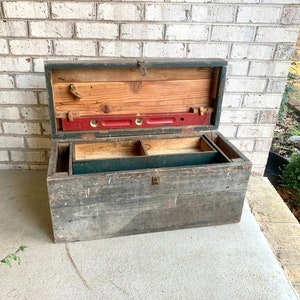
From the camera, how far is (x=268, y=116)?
6.97ft

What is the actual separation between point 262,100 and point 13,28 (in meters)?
1.60

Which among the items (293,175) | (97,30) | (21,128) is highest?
(97,30)

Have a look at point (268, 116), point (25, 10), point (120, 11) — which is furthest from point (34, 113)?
point (268, 116)

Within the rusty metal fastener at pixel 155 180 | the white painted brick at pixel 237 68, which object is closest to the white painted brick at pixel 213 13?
the white painted brick at pixel 237 68

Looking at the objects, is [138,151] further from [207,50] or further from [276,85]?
[276,85]

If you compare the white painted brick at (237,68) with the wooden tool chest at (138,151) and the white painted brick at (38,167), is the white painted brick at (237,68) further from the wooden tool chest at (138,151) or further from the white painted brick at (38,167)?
the white painted brick at (38,167)

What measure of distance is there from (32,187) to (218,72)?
4.26 feet

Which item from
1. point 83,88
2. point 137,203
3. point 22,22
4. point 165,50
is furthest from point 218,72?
point 22,22

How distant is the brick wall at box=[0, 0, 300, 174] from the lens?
1762 mm

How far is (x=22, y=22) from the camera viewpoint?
175 centimetres

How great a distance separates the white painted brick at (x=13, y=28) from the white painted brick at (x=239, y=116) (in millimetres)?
1331

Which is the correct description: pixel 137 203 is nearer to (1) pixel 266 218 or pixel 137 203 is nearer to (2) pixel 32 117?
(1) pixel 266 218

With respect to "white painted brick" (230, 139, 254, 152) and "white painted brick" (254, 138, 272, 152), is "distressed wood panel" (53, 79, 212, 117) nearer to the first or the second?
"white painted brick" (230, 139, 254, 152)

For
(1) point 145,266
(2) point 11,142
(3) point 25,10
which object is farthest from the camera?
(2) point 11,142
